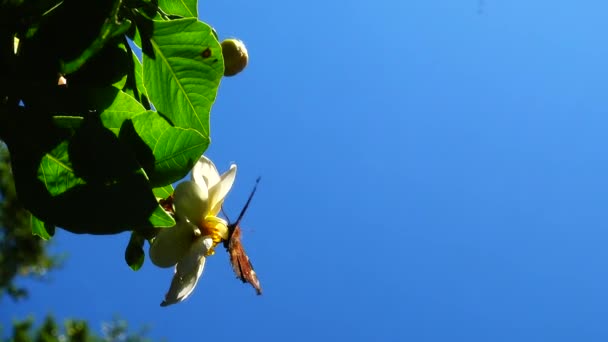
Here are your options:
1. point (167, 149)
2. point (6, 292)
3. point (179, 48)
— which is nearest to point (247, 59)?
point (179, 48)

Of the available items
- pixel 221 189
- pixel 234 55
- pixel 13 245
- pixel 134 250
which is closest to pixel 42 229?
pixel 134 250

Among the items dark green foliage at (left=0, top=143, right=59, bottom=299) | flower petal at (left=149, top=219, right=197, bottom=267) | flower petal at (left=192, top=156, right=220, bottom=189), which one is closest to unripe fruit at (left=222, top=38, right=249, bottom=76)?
flower petal at (left=192, top=156, right=220, bottom=189)

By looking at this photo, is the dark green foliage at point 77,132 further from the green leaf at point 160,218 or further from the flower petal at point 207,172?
the flower petal at point 207,172

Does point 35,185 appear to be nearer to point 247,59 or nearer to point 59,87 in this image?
point 59,87

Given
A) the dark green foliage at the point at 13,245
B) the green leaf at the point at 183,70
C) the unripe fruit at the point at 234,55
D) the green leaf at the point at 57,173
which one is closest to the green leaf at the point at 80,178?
the green leaf at the point at 57,173

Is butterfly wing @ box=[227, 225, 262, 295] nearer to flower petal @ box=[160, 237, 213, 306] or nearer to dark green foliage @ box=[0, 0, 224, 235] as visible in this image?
flower petal @ box=[160, 237, 213, 306]
